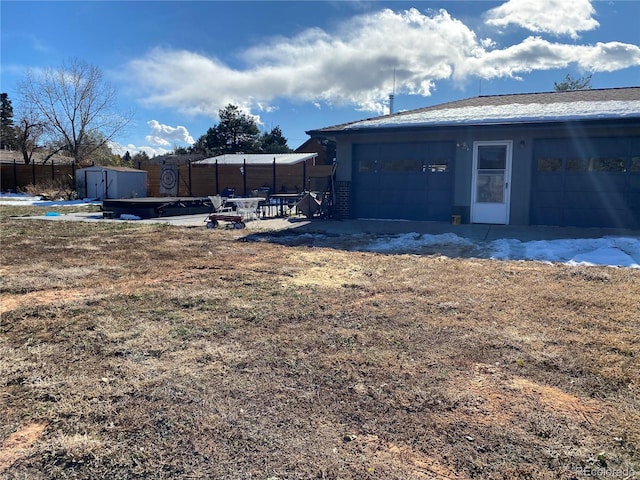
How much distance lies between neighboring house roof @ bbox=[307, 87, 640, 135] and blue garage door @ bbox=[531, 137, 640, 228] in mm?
819

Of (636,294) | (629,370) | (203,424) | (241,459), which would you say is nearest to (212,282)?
(203,424)

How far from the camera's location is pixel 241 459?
7.21 feet

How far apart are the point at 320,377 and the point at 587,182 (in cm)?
1054

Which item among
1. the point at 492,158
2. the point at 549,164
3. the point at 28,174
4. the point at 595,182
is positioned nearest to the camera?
the point at 595,182

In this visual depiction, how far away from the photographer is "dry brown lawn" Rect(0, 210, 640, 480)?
2.20 meters

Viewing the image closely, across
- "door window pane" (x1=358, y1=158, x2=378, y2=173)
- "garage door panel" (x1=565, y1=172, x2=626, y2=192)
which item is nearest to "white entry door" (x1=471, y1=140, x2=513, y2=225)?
"garage door panel" (x1=565, y1=172, x2=626, y2=192)

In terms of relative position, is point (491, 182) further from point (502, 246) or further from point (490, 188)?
point (502, 246)

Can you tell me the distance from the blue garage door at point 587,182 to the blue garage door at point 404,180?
2264mm

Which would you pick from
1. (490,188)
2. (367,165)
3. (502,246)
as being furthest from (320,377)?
(367,165)

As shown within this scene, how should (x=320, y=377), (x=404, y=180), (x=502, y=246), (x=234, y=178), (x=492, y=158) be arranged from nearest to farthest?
(x=320, y=377), (x=502, y=246), (x=492, y=158), (x=404, y=180), (x=234, y=178)

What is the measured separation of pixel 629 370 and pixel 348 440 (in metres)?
2.09

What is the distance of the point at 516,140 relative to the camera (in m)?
11.4

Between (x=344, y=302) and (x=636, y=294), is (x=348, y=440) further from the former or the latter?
(x=636, y=294)

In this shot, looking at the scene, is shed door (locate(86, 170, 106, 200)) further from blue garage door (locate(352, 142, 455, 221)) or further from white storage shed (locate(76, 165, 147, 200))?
blue garage door (locate(352, 142, 455, 221))
